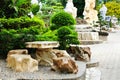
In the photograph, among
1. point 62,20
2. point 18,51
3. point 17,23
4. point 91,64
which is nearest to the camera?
point 18,51

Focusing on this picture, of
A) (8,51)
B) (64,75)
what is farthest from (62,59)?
(8,51)

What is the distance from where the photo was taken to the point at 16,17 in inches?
417

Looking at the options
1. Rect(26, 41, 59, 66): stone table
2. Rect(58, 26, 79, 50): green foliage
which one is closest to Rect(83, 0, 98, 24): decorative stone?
Rect(58, 26, 79, 50): green foliage

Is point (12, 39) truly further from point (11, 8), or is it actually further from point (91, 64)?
point (91, 64)

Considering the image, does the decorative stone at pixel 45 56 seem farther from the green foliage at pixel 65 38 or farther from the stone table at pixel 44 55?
the green foliage at pixel 65 38

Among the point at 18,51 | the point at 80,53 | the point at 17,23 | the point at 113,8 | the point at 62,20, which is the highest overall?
the point at 17,23

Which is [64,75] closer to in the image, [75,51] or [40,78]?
[40,78]

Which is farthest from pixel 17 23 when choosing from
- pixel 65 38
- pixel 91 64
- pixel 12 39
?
pixel 91 64

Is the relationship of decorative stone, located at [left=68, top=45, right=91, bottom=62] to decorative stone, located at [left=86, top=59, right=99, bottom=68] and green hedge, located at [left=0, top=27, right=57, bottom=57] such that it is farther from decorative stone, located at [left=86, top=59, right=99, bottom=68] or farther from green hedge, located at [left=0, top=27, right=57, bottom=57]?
green hedge, located at [left=0, top=27, right=57, bottom=57]

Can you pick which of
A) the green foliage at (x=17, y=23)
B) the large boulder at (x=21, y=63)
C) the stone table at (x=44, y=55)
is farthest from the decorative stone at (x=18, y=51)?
the green foliage at (x=17, y=23)

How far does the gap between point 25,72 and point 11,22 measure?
8.69ft

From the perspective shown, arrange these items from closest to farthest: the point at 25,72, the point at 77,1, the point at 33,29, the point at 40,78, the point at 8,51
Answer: the point at 40,78 < the point at 25,72 < the point at 8,51 < the point at 33,29 < the point at 77,1

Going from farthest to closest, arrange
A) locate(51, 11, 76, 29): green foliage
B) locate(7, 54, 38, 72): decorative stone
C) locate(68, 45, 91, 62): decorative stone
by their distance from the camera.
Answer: locate(51, 11, 76, 29): green foliage, locate(68, 45, 91, 62): decorative stone, locate(7, 54, 38, 72): decorative stone

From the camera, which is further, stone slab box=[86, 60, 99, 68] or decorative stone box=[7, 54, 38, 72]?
stone slab box=[86, 60, 99, 68]
